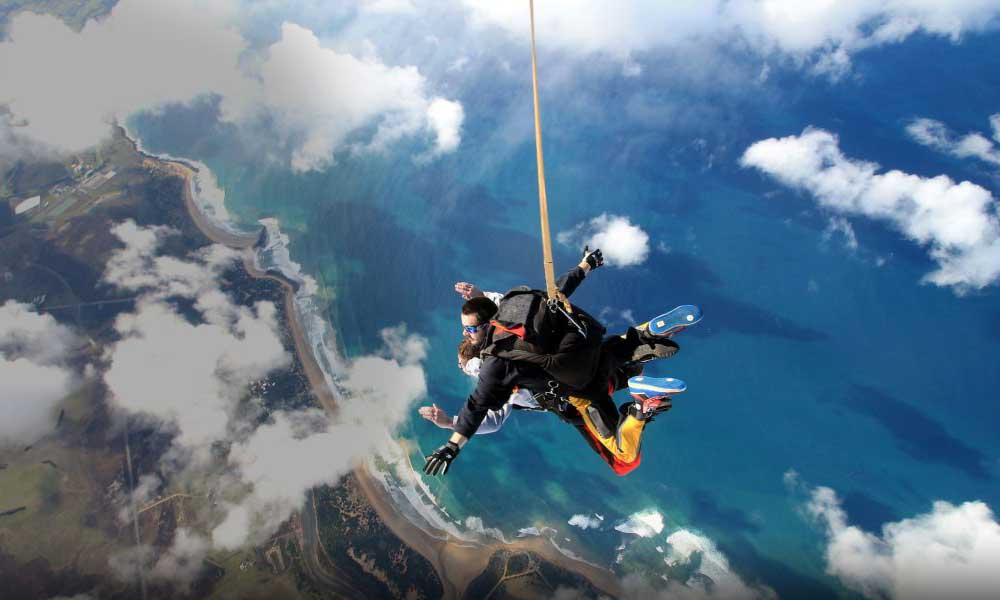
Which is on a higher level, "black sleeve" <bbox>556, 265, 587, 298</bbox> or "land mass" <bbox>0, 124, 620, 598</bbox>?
"black sleeve" <bbox>556, 265, 587, 298</bbox>

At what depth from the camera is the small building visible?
12680mm

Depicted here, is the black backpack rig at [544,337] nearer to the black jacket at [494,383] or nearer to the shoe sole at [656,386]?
the black jacket at [494,383]

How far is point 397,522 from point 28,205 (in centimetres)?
1422

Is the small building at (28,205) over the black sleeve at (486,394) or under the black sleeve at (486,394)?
over

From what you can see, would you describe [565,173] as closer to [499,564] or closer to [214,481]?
[499,564]

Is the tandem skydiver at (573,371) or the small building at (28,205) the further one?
the small building at (28,205)

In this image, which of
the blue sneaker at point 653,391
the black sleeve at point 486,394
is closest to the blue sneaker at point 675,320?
the blue sneaker at point 653,391

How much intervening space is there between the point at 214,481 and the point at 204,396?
6.84 feet

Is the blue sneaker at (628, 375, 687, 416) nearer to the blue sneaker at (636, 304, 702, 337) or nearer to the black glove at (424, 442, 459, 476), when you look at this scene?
the blue sneaker at (636, 304, 702, 337)

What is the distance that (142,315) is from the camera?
38.7 feet

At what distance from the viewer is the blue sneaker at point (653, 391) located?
253 centimetres

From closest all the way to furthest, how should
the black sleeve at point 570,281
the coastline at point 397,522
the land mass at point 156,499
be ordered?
the black sleeve at point 570,281
the coastline at point 397,522
the land mass at point 156,499

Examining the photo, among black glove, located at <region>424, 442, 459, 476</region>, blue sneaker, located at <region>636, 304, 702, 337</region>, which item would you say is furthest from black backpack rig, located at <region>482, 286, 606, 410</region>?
black glove, located at <region>424, 442, 459, 476</region>

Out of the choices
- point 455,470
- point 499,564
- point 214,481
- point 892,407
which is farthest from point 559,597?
point 214,481
